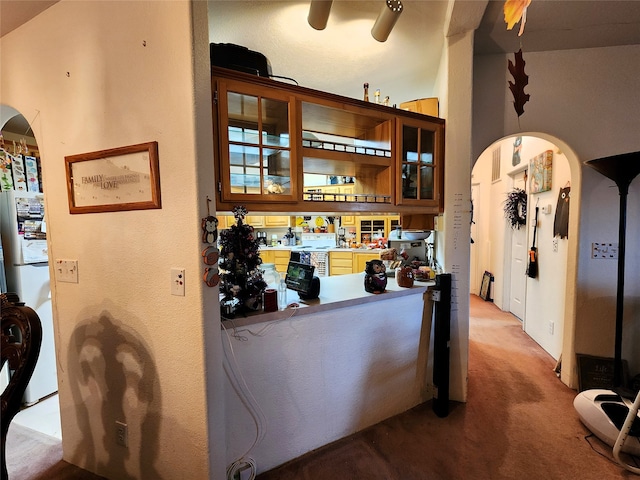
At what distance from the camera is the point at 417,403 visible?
7.11 ft

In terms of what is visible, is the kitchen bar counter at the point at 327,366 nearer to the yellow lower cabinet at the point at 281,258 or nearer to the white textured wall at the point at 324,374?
the white textured wall at the point at 324,374

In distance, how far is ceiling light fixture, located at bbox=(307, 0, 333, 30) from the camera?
1.61m

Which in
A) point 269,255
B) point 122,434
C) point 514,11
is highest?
point 514,11

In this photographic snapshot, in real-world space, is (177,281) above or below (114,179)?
below

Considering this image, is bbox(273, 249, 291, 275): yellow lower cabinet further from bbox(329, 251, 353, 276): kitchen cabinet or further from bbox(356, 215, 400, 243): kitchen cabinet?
bbox(356, 215, 400, 243): kitchen cabinet

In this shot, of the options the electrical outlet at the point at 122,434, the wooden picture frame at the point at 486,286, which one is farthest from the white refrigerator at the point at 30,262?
the wooden picture frame at the point at 486,286

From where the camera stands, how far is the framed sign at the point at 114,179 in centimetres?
130

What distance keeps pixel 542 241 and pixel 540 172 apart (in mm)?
762

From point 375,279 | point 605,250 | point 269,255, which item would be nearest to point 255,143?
point 375,279

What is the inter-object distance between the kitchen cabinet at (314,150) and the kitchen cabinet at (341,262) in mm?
3008

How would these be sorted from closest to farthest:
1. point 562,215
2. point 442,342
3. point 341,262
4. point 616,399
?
point 616,399 → point 442,342 → point 562,215 → point 341,262

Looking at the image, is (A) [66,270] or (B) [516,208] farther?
(B) [516,208]

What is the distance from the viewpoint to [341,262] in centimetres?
539

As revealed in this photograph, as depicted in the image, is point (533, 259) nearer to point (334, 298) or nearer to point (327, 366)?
point (334, 298)
